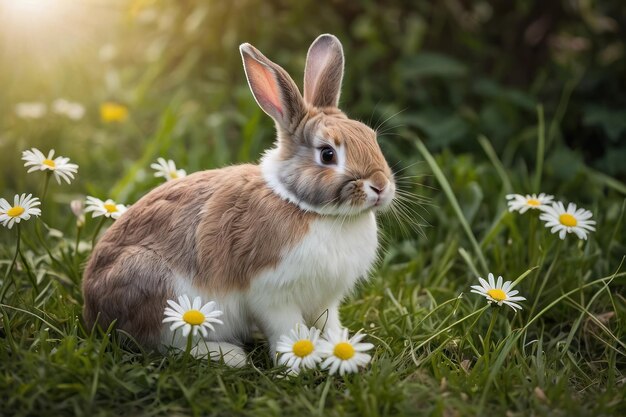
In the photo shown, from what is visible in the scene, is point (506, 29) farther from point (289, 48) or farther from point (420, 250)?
point (420, 250)

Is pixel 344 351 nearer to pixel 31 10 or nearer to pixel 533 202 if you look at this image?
pixel 533 202

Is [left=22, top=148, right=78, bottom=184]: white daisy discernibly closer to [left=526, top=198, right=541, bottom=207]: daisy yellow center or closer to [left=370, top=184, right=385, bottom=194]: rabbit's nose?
[left=370, top=184, right=385, bottom=194]: rabbit's nose

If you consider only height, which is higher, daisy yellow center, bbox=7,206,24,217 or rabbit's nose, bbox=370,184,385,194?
rabbit's nose, bbox=370,184,385,194

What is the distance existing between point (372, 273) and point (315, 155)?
37.5 inches

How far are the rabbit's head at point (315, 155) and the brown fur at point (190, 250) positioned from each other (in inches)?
3.8

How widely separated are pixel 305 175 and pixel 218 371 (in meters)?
0.86

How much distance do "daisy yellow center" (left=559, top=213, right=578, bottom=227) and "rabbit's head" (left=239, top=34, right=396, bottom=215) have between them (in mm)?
896

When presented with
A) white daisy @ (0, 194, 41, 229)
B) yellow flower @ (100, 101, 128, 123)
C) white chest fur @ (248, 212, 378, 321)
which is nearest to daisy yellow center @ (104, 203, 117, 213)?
white daisy @ (0, 194, 41, 229)

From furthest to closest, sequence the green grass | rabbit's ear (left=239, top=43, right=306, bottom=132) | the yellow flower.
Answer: the yellow flower, rabbit's ear (left=239, top=43, right=306, bottom=132), the green grass

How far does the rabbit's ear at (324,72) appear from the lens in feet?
11.4

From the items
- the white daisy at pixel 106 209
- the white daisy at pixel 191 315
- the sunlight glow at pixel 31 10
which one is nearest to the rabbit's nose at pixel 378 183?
the white daisy at pixel 191 315

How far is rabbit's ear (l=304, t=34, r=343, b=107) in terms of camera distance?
11.4ft

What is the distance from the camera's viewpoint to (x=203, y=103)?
582cm

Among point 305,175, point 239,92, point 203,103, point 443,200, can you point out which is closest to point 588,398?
point 305,175
